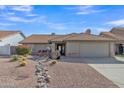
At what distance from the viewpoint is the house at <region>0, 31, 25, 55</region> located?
37.4 meters

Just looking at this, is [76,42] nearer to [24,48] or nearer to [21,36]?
[24,48]

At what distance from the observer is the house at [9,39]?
37.4 meters

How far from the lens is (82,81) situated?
11.9 meters

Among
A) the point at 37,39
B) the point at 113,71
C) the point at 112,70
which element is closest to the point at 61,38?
the point at 37,39

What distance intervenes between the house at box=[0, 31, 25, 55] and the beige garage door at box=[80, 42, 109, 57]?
10.9 meters

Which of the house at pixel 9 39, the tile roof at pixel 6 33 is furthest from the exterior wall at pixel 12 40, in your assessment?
the tile roof at pixel 6 33

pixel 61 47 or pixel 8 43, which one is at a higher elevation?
pixel 8 43

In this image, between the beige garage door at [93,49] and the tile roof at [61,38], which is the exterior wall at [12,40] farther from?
the beige garage door at [93,49]

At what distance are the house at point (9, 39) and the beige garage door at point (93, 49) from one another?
10.9m

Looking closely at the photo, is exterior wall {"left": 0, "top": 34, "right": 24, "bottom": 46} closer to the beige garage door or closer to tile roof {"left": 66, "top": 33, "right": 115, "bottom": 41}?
tile roof {"left": 66, "top": 33, "right": 115, "bottom": 41}

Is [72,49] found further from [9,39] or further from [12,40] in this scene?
[12,40]

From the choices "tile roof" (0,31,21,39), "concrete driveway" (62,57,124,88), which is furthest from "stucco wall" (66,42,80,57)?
"tile roof" (0,31,21,39)

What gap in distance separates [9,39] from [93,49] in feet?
60.8

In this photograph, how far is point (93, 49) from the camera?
1219 inches
